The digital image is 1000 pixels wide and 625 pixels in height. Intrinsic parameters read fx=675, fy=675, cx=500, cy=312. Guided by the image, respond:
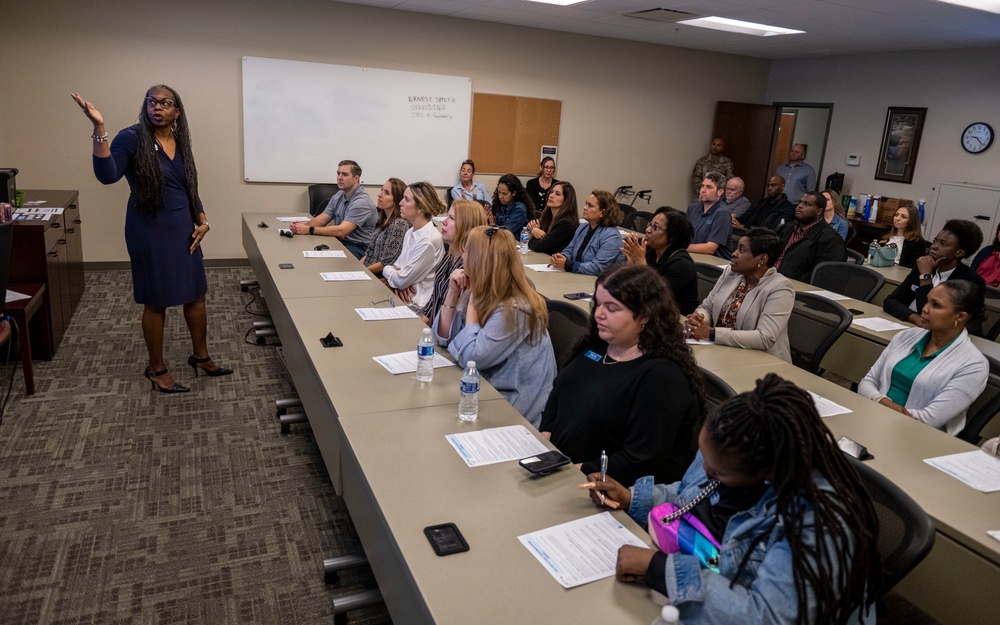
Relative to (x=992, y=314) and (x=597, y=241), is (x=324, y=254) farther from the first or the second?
(x=992, y=314)

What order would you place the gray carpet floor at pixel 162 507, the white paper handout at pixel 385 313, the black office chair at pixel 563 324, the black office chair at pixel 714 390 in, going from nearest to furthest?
the black office chair at pixel 714 390 < the gray carpet floor at pixel 162 507 < the black office chair at pixel 563 324 < the white paper handout at pixel 385 313

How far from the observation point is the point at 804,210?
17.4 ft

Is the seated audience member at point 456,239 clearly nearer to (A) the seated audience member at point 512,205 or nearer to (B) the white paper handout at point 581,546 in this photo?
(B) the white paper handout at point 581,546

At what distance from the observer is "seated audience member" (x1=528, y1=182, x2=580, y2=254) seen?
553 centimetres

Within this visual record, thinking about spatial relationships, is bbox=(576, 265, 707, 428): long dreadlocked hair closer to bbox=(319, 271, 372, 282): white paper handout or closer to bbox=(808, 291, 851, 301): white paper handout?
bbox=(319, 271, 372, 282): white paper handout

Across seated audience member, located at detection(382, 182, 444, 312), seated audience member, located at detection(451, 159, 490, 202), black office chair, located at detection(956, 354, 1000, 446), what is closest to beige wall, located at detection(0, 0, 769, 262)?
seated audience member, located at detection(451, 159, 490, 202)

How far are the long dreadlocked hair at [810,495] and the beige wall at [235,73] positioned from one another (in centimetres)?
679

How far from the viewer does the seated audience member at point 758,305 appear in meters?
3.33

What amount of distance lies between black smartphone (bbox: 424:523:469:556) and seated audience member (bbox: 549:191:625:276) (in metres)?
3.45

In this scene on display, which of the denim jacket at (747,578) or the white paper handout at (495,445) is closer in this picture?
the denim jacket at (747,578)

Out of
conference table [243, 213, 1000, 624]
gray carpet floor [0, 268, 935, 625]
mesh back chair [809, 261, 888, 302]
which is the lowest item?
gray carpet floor [0, 268, 935, 625]

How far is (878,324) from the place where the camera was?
153 inches

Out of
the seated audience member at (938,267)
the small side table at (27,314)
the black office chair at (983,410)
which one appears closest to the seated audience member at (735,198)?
the seated audience member at (938,267)

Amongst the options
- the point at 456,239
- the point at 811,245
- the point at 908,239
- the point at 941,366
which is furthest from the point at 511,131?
the point at 941,366
